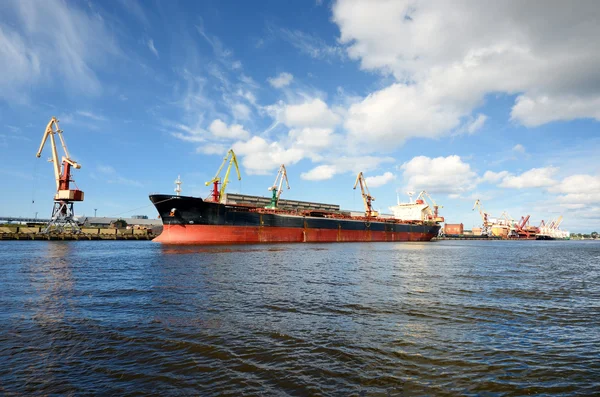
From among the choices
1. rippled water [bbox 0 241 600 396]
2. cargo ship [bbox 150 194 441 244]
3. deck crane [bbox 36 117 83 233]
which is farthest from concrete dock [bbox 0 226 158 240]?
rippled water [bbox 0 241 600 396]

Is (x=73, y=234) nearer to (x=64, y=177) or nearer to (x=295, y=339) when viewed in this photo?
(x=64, y=177)

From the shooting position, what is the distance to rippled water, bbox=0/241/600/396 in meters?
6.84

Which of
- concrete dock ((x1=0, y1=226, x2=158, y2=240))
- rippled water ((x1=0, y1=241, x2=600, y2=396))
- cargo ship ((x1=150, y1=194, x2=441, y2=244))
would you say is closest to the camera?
rippled water ((x1=0, y1=241, x2=600, y2=396))

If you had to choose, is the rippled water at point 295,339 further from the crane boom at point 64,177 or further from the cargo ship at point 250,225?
the crane boom at point 64,177

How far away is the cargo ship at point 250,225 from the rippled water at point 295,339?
3166 centimetres

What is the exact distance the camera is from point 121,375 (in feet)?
23.3

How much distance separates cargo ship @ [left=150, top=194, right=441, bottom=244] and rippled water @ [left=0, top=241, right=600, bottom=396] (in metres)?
31.7

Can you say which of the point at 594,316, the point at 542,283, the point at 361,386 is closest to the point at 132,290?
the point at 361,386

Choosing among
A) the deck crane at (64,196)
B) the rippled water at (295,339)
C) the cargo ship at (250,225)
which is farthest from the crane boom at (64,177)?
the rippled water at (295,339)

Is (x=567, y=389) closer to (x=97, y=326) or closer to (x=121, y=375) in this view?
(x=121, y=375)

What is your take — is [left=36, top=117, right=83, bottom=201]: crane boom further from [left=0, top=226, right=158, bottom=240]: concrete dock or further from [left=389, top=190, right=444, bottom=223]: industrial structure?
[left=389, top=190, right=444, bottom=223]: industrial structure

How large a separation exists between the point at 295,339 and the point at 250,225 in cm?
4774

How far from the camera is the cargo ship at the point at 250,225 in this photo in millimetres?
49906

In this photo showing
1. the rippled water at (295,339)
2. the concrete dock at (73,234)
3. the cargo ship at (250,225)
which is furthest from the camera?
the concrete dock at (73,234)
